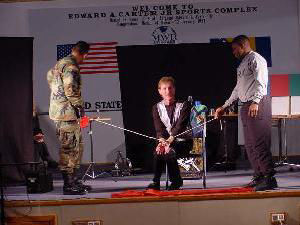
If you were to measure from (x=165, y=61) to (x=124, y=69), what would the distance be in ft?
2.10

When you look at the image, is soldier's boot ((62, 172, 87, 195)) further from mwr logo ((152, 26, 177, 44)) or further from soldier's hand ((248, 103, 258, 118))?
mwr logo ((152, 26, 177, 44))

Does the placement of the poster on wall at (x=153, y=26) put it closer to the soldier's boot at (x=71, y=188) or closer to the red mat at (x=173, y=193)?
the soldier's boot at (x=71, y=188)

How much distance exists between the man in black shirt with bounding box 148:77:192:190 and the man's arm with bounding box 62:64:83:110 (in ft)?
2.84

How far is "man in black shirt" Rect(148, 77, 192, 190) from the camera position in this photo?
5680 mm

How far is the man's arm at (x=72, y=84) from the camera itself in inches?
222

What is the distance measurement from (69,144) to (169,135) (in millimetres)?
1111

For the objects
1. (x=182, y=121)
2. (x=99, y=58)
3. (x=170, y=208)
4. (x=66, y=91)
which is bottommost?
(x=170, y=208)

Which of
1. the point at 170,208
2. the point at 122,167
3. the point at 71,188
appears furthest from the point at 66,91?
the point at 122,167

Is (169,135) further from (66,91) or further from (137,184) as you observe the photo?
(66,91)

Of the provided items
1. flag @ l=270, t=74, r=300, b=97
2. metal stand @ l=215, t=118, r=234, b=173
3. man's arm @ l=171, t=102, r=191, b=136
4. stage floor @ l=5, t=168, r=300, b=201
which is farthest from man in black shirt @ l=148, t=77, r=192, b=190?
flag @ l=270, t=74, r=300, b=97

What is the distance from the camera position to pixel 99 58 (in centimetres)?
855

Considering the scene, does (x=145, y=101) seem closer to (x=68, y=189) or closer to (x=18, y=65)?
(x=18, y=65)

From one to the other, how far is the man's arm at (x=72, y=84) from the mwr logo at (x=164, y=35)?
2989 millimetres

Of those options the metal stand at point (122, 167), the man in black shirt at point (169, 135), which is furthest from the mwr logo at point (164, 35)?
the man in black shirt at point (169, 135)
